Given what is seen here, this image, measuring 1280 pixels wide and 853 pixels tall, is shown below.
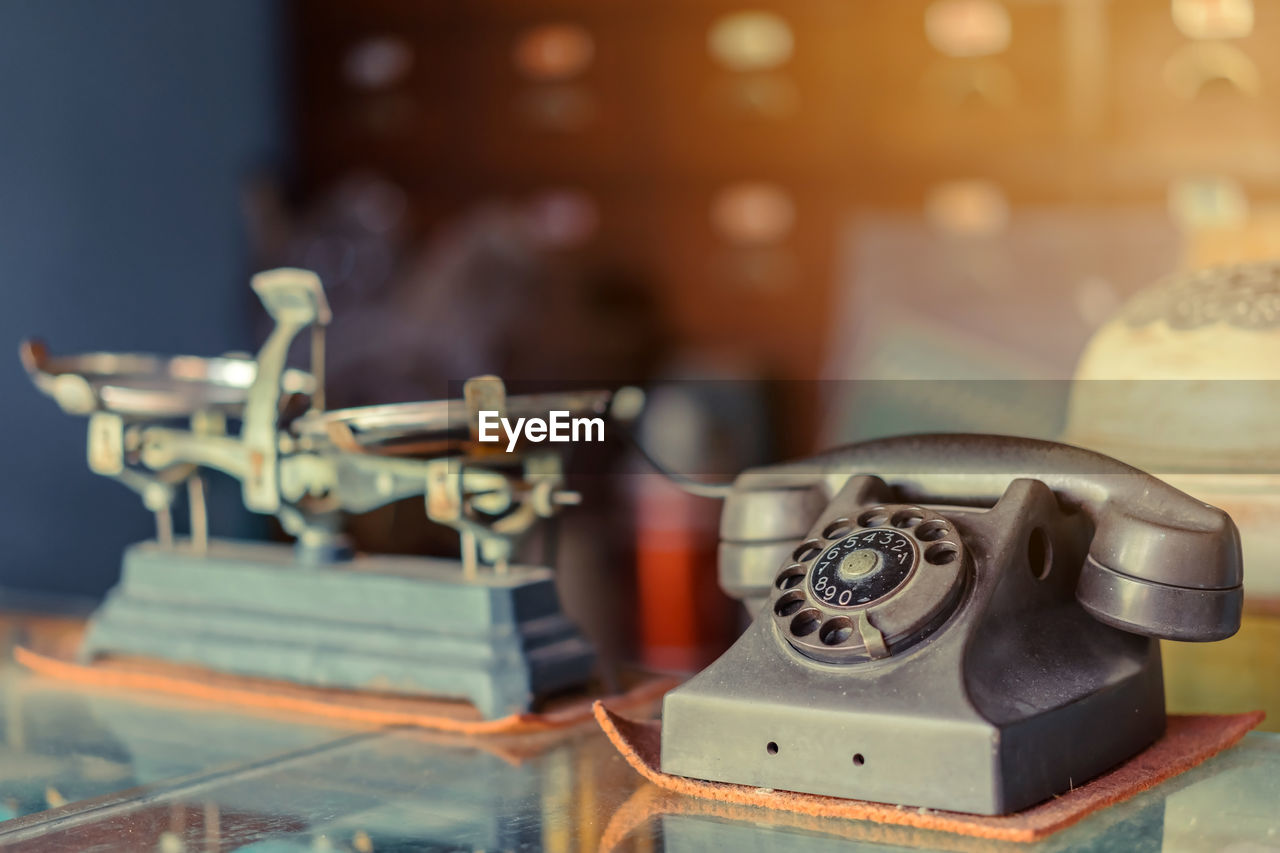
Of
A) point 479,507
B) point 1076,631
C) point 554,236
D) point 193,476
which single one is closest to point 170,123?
point 554,236

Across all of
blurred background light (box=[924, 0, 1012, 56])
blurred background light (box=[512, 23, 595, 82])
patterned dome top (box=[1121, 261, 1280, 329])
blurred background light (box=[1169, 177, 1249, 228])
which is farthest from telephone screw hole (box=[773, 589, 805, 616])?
blurred background light (box=[512, 23, 595, 82])

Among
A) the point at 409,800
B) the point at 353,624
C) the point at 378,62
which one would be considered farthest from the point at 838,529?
the point at 378,62

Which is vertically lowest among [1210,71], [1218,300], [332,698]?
[332,698]

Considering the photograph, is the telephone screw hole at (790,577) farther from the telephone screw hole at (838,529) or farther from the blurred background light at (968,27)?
the blurred background light at (968,27)

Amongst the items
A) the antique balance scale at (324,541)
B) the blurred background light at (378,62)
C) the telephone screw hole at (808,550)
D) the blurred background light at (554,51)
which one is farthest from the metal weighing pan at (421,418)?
the blurred background light at (378,62)

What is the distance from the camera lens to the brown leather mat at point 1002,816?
69 centimetres

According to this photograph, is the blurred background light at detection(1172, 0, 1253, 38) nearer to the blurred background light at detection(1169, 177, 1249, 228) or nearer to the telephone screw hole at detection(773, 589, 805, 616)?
the blurred background light at detection(1169, 177, 1249, 228)

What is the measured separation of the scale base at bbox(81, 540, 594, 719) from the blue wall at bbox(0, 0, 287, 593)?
3.77 ft

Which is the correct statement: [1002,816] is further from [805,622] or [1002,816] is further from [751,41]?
[751,41]

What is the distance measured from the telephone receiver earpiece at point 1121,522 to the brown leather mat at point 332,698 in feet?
0.95

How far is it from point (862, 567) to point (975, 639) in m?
0.08

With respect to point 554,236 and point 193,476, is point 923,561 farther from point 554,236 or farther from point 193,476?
point 554,236

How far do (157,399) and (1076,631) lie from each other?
79cm

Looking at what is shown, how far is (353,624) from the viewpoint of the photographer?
3.43ft
